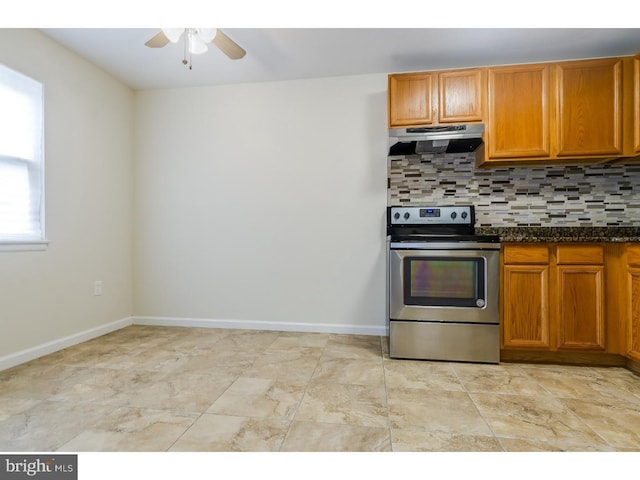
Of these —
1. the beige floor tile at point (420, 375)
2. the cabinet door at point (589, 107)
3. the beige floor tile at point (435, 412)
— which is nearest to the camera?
the beige floor tile at point (435, 412)

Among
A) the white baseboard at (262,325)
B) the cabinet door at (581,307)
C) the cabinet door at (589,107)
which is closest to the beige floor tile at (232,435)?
the white baseboard at (262,325)

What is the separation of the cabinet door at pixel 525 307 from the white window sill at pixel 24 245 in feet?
11.0

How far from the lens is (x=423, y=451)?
122 centimetres

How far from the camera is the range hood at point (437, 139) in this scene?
2393 millimetres

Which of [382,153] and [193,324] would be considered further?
[193,324]

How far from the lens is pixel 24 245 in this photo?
84.5 inches

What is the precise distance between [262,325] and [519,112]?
2.83 meters

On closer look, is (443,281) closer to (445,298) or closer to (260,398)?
(445,298)

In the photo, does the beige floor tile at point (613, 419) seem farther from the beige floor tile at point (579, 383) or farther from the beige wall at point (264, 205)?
the beige wall at point (264, 205)

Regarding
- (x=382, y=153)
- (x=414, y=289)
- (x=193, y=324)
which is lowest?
(x=193, y=324)

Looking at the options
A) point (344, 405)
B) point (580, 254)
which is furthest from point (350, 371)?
point (580, 254)
